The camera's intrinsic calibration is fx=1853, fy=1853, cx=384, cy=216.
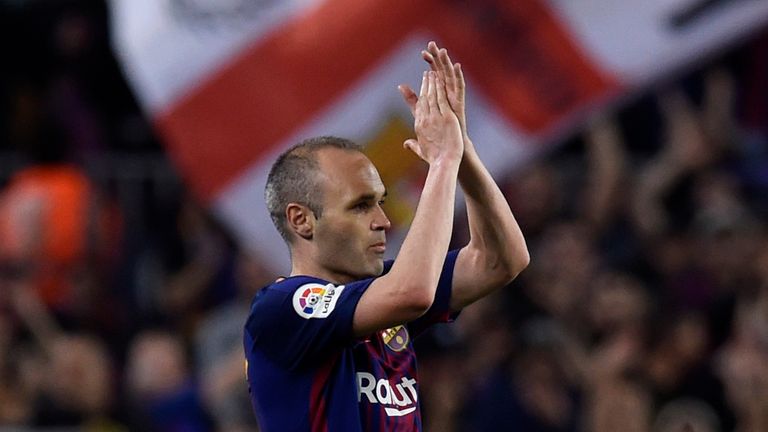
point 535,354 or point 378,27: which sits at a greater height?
point 378,27

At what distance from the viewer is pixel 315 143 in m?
5.07

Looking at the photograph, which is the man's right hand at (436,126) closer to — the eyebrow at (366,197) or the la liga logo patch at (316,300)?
the eyebrow at (366,197)

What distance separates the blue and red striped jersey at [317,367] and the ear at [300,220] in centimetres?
13

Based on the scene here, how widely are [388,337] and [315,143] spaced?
0.58 meters

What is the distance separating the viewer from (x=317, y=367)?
4941 millimetres

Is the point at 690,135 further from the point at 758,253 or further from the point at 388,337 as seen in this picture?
the point at 388,337

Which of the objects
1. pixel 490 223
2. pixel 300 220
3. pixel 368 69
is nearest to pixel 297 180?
pixel 300 220

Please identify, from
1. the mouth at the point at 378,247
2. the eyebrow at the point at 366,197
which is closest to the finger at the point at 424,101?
the eyebrow at the point at 366,197

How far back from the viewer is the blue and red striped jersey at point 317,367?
190 inches

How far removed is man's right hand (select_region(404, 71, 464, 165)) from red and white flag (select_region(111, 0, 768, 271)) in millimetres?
3620

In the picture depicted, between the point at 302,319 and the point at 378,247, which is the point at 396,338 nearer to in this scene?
the point at 378,247

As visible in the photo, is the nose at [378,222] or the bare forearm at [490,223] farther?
the bare forearm at [490,223]

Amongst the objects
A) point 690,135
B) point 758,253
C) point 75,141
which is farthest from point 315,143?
point 75,141

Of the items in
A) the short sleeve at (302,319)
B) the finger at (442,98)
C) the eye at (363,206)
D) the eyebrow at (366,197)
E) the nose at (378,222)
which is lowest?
the short sleeve at (302,319)
